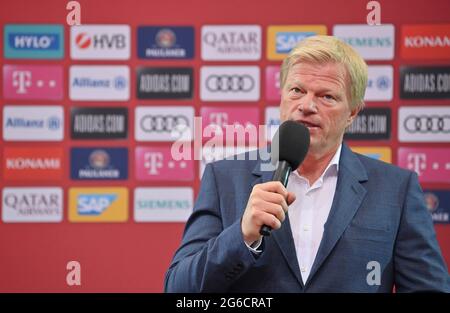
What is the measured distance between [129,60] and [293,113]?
5.23ft

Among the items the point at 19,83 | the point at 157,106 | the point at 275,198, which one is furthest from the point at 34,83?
the point at 275,198

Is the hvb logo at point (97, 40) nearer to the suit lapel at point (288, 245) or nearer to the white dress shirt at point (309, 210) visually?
the white dress shirt at point (309, 210)

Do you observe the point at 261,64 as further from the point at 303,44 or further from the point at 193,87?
the point at 303,44

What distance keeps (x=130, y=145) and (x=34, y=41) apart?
24.0 inches

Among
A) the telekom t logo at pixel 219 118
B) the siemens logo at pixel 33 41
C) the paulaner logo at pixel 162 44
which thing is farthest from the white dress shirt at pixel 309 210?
the siemens logo at pixel 33 41

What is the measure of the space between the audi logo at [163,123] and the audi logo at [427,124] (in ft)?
3.15

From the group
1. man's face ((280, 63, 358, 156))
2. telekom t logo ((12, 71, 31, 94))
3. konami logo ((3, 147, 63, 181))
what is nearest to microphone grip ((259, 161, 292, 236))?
man's face ((280, 63, 358, 156))

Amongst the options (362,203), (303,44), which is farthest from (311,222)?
(303,44)

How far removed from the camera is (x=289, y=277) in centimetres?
118

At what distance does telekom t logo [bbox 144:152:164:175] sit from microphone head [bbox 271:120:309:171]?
1.54 metres

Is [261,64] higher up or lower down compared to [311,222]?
higher up

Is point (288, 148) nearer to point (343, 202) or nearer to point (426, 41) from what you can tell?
point (343, 202)

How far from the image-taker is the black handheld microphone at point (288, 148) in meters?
1.05

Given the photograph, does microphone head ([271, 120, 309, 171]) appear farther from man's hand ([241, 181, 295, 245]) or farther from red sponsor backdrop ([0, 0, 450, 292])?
red sponsor backdrop ([0, 0, 450, 292])
